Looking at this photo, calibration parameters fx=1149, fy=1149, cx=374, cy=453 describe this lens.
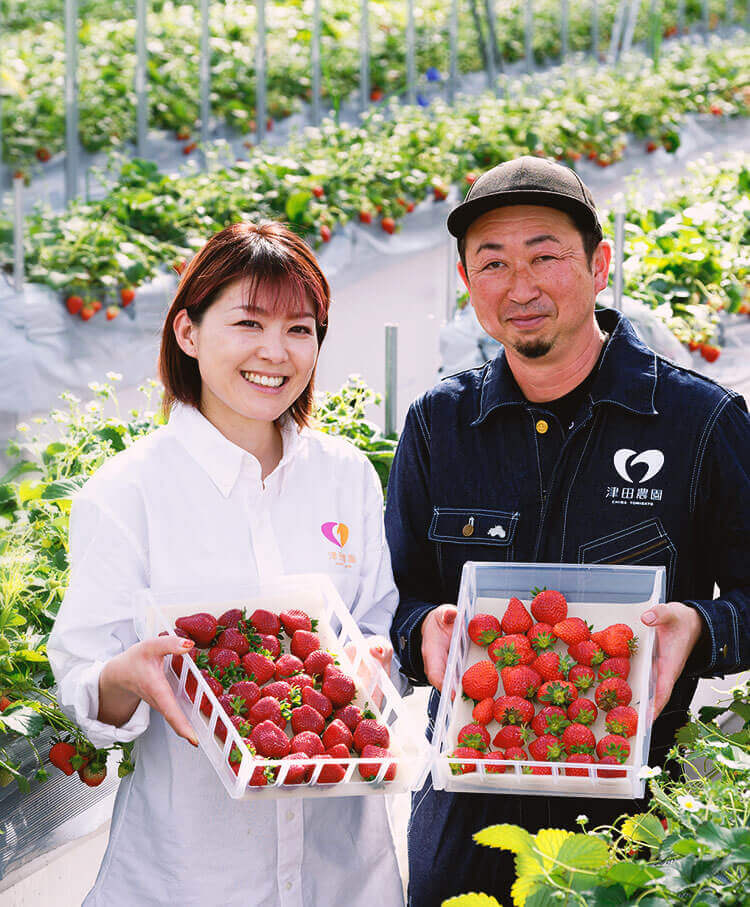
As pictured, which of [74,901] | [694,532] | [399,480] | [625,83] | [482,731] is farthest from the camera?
[625,83]

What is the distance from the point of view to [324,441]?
1.95m

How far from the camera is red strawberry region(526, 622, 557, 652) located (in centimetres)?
182

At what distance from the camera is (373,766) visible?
5.09 ft

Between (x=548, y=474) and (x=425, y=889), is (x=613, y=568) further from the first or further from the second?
(x=425, y=889)

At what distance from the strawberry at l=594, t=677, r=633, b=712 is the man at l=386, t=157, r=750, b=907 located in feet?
0.42

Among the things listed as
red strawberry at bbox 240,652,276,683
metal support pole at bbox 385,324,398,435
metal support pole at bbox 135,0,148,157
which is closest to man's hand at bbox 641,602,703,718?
red strawberry at bbox 240,652,276,683

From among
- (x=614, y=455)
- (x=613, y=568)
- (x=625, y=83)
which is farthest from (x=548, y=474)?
(x=625, y=83)

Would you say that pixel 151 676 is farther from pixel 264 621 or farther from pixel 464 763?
pixel 464 763

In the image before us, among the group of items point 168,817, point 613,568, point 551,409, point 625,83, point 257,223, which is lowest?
point 625,83

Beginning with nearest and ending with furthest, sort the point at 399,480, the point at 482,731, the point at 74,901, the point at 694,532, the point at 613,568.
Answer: the point at 482,731 < the point at 613,568 < the point at 694,532 < the point at 399,480 < the point at 74,901

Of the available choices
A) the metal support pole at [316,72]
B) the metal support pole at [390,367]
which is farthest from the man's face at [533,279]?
the metal support pole at [316,72]

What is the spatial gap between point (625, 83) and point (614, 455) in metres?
9.05

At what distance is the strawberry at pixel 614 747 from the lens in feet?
5.32

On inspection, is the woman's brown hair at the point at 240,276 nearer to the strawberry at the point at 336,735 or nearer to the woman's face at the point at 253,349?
the woman's face at the point at 253,349
